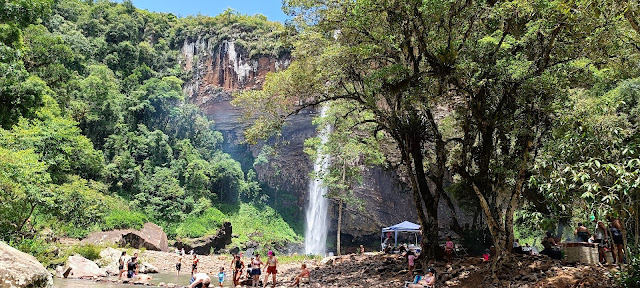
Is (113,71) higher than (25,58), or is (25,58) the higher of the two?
(113,71)

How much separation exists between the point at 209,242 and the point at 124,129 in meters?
12.9

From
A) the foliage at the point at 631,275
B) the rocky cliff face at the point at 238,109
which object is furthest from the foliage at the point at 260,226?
the foliage at the point at 631,275

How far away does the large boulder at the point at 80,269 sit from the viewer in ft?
43.1

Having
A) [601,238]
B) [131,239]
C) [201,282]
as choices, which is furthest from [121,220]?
[601,238]

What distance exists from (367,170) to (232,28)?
22.6m

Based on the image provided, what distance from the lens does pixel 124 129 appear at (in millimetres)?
35219

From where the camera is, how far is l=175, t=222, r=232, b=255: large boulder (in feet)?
97.0

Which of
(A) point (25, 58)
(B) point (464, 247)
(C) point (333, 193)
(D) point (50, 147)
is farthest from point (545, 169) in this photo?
(A) point (25, 58)

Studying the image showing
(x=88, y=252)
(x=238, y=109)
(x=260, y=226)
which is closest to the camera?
(x=88, y=252)

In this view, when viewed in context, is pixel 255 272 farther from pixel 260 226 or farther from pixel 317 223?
pixel 260 226

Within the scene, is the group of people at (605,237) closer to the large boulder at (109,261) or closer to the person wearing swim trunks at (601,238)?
the person wearing swim trunks at (601,238)

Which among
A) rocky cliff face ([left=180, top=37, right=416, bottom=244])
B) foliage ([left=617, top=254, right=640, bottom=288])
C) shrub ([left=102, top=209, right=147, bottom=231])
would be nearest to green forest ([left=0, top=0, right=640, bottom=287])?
foliage ([left=617, top=254, right=640, bottom=288])

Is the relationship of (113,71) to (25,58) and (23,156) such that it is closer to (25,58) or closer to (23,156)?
(25,58)

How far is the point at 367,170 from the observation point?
3077 centimetres
